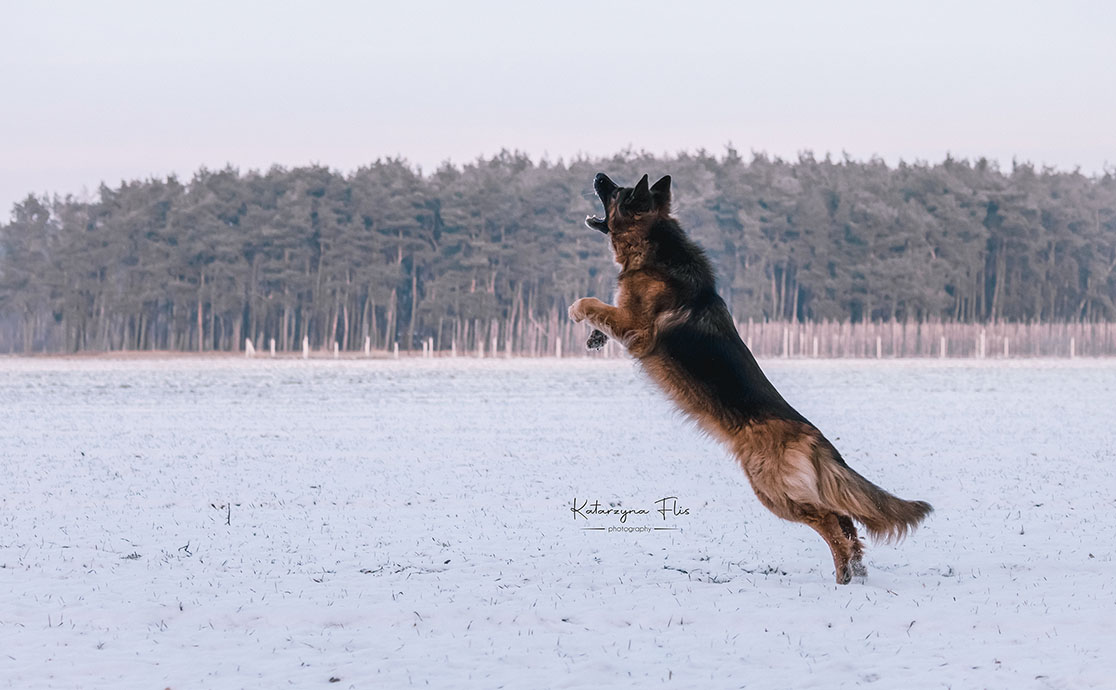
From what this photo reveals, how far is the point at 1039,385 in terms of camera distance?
41.5 meters

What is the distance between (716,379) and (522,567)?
2446 mm

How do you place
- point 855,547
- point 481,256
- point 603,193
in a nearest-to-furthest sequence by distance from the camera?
point 855,547 < point 603,193 < point 481,256

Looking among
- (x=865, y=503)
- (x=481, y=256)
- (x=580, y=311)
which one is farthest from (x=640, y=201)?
(x=481, y=256)

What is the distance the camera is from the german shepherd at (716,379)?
28.4 ft

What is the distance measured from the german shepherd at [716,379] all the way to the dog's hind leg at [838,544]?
0.01 m

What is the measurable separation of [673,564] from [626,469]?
691 centimetres

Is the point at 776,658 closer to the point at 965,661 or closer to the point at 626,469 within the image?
the point at 965,661

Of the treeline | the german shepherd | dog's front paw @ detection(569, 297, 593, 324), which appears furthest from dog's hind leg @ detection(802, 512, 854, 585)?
the treeline

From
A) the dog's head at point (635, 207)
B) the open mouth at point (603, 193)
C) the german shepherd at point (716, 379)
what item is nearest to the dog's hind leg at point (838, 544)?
the german shepherd at point (716, 379)

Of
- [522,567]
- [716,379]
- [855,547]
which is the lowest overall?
[522,567]

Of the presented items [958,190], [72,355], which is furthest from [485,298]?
[958,190]

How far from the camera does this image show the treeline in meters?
102

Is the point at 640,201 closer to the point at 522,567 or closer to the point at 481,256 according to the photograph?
the point at 522,567

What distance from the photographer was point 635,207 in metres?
8.99
